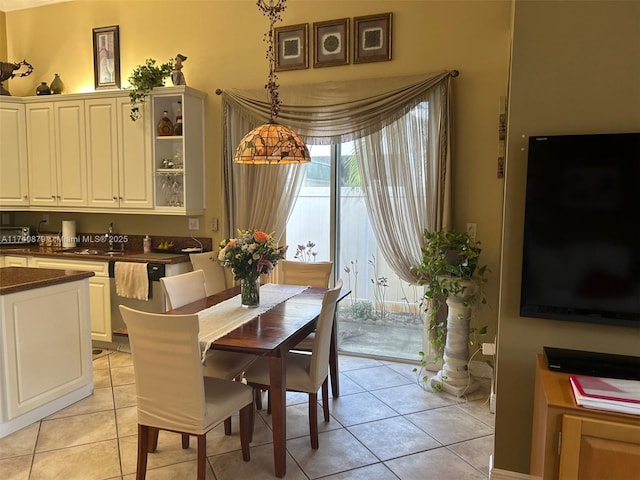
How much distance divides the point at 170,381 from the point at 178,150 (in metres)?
2.97

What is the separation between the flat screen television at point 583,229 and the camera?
1996 millimetres

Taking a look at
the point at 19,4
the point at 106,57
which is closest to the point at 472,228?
the point at 106,57

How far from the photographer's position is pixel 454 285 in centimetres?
339

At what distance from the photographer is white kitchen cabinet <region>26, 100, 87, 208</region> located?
185 inches

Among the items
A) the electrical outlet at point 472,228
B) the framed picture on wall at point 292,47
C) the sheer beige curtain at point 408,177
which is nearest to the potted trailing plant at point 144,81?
the framed picture on wall at point 292,47

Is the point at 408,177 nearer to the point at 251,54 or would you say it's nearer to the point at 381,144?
the point at 381,144

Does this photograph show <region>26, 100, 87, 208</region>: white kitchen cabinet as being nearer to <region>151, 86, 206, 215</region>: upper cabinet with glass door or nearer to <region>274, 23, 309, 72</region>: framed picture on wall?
<region>151, 86, 206, 215</region>: upper cabinet with glass door

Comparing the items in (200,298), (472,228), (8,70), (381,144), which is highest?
(8,70)

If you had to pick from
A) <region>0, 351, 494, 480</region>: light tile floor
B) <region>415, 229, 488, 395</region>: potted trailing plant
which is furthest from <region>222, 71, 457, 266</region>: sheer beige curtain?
<region>0, 351, 494, 480</region>: light tile floor

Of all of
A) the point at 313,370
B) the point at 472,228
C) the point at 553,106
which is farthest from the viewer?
the point at 472,228

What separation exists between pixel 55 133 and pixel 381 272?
139 inches

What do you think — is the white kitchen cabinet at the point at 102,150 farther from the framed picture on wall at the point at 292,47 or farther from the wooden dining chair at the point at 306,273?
the wooden dining chair at the point at 306,273

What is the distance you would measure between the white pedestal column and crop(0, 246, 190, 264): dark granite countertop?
96.1 inches

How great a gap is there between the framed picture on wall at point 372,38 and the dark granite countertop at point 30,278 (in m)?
2.78
